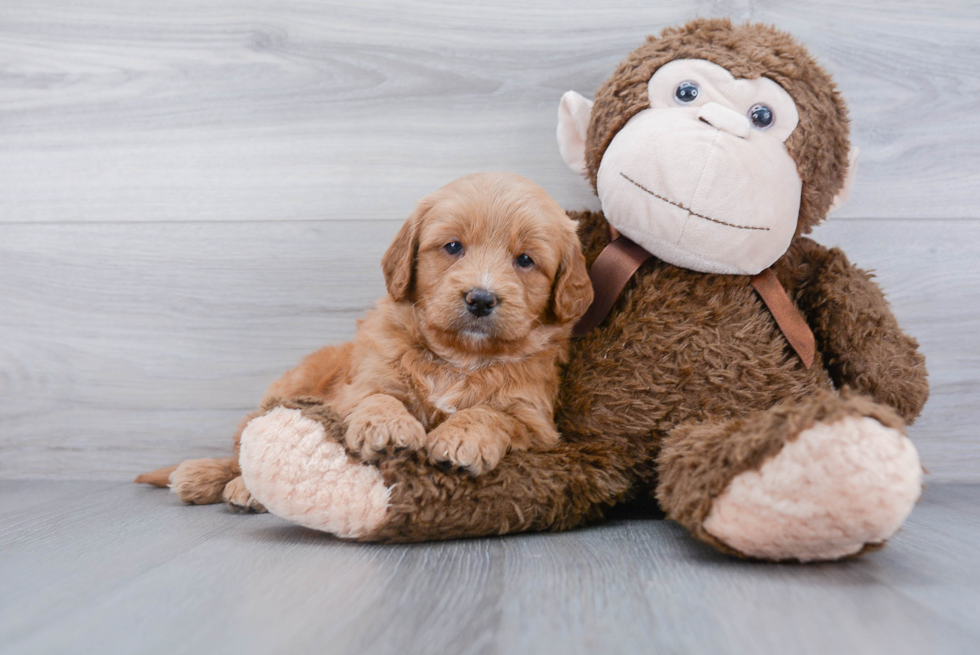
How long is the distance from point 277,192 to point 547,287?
1002 mm

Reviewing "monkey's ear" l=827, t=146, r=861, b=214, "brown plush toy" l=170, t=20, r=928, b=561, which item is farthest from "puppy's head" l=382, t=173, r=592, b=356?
"monkey's ear" l=827, t=146, r=861, b=214

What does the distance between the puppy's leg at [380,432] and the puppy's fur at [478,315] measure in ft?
0.20

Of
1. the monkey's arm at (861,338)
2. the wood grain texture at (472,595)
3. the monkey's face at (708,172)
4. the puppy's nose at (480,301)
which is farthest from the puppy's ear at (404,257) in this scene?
the monkey's arm at (861,338)

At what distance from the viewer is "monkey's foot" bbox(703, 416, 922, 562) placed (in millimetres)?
1022

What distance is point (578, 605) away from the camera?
1.00 metres


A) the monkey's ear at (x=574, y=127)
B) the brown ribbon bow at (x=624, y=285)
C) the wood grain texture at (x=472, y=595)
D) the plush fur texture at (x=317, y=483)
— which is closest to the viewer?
the wood grain texture at (x=472, y=595)

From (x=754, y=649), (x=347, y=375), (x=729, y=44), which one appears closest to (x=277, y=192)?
(x=347, y=375)

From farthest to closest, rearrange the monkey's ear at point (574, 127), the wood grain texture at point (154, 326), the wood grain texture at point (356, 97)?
the wood grain texture at point (154, 326)
the wood grain texture at point (356, 97)
the monkey's ear at point (574, 127)

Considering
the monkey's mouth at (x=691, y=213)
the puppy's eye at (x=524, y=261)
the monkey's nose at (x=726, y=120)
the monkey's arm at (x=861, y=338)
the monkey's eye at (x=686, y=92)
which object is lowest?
the monkey's arm at (x=861, y=338)

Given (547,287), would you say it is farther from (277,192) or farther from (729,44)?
(277,192)

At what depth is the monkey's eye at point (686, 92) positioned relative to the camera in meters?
1.51

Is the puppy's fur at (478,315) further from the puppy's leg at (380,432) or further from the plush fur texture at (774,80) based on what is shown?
the plush fur texture at (774,80)

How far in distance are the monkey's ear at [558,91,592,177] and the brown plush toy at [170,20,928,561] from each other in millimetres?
91

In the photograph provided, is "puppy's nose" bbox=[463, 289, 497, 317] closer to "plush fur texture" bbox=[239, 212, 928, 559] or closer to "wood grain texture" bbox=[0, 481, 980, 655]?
"plush fur texture" bbox=[239, 212, 928, 559]
